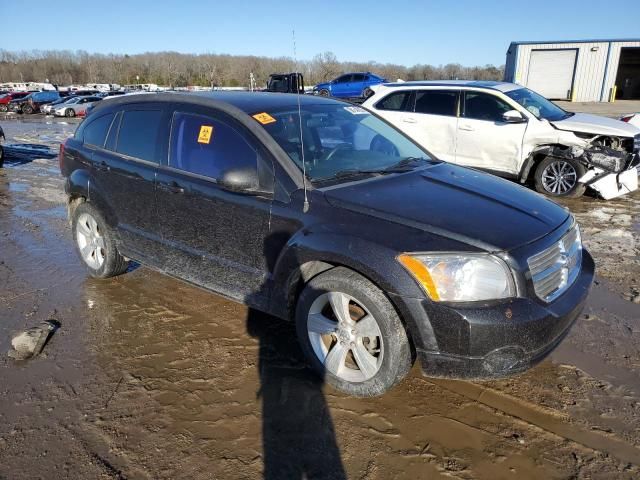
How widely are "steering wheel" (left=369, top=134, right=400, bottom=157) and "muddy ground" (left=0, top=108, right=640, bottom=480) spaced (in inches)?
62.8

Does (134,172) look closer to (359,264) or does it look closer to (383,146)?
(383,146)

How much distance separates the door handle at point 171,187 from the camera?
3.62 meters

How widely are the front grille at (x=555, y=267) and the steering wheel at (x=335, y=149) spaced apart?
154 centimetres

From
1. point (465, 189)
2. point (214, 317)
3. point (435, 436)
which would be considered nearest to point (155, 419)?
point (214, 317)

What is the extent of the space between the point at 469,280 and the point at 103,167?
11.4ft

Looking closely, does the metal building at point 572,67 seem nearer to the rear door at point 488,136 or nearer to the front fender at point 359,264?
the rear door at point 488,136

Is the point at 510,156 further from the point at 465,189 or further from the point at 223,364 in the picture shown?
the point at 223,364

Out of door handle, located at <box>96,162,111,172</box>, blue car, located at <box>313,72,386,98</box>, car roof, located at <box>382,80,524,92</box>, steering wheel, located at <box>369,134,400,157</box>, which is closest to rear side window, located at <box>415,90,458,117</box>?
car roof, located at <box>382,80,524,92</box>

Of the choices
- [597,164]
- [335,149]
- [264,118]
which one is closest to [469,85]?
[597,164]

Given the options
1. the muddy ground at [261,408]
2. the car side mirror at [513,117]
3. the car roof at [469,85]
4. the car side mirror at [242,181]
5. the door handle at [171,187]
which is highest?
the car roof at [469,85]

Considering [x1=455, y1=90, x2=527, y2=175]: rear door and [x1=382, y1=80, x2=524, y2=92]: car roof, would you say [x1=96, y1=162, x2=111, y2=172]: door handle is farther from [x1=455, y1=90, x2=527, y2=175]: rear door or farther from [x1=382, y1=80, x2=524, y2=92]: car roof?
[x1=382, y1=80, x2=524, y2=92]: car roof

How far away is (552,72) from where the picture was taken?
37.3 m

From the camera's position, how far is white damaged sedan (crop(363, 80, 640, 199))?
726 cm

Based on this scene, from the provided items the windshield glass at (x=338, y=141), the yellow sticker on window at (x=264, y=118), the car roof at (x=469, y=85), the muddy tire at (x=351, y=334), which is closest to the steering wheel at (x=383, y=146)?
the windshield glass at (x=338, y=141)
